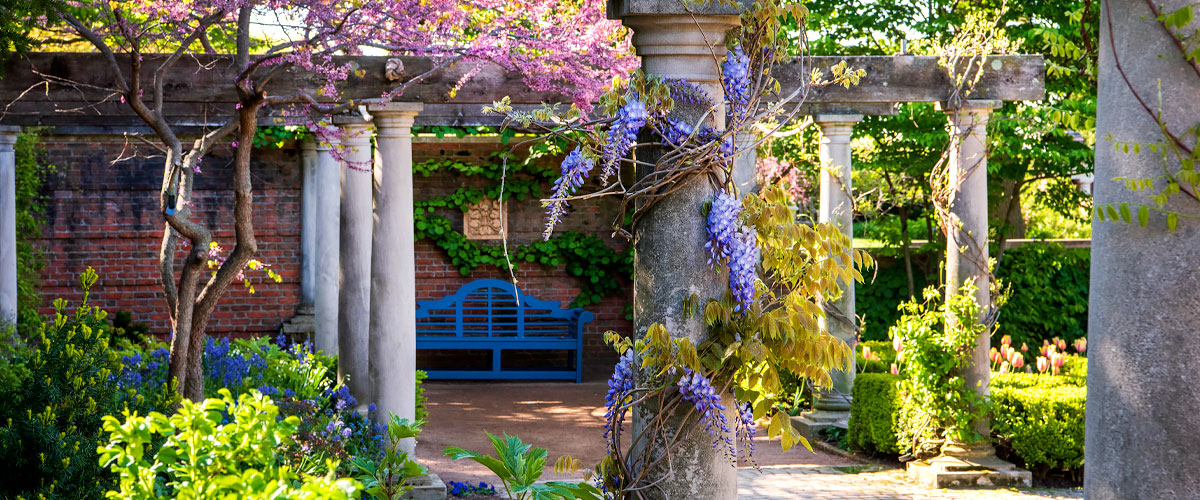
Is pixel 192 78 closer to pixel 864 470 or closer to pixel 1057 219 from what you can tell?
pixel 864 470

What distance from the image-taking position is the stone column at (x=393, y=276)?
5910 millimetres

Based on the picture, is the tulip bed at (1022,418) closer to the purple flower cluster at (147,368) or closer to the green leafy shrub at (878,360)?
the green leafy shrub at (878,360)

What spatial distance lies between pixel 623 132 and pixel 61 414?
1910mm

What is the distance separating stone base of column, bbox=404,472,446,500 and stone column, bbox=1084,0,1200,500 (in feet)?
15.0

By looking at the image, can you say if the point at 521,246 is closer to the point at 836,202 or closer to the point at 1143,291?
the point at 836,202

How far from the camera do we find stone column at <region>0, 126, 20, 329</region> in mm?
8398

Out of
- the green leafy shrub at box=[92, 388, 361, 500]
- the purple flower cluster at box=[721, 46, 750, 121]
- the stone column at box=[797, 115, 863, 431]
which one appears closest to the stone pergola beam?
the stone column at box=[797, 115, 863, 431]

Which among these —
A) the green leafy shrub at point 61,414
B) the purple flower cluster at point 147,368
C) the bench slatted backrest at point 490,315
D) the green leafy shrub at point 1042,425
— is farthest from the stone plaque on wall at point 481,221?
the green leafy shrub at point 61,414

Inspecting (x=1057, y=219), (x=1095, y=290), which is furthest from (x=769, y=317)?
(x=1057, y=219)

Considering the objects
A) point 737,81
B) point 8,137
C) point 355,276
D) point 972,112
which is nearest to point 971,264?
point 972,112

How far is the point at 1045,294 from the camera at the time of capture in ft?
36.8

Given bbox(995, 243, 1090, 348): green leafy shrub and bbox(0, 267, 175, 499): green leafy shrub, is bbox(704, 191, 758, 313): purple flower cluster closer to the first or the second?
bbox(0, 267, 175, 499): green leafy shrub

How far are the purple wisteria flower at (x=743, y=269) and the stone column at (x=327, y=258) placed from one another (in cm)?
638

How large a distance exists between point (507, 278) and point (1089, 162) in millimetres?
6652
